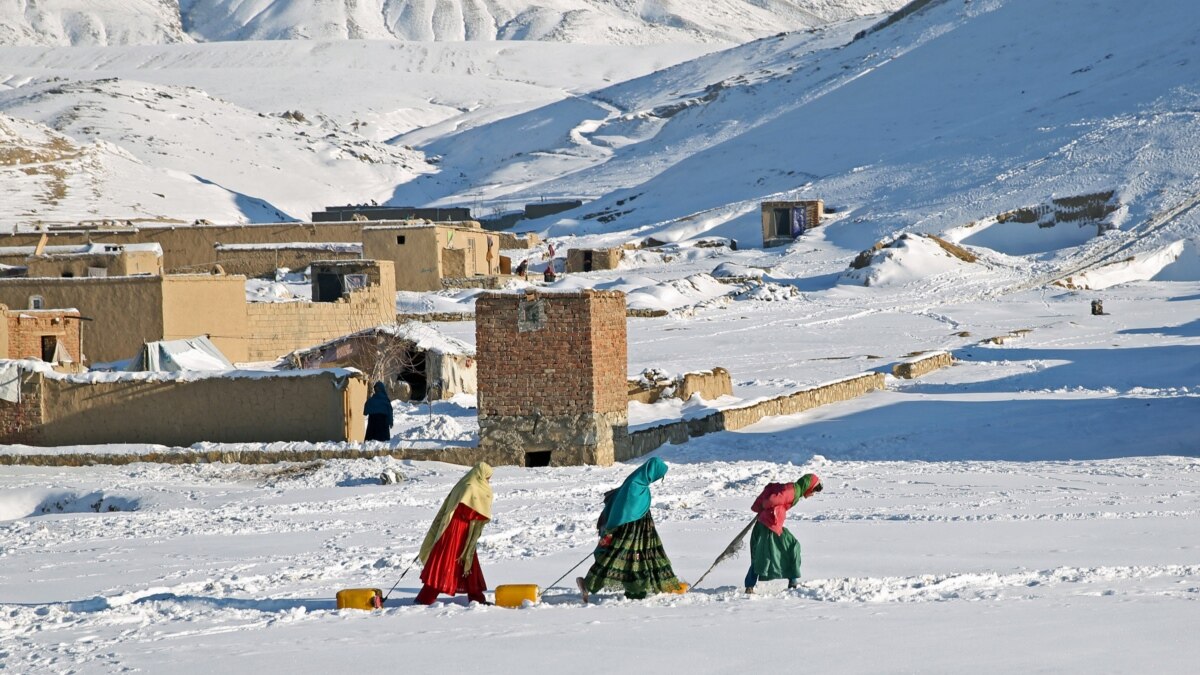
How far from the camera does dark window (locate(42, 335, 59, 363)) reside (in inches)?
996

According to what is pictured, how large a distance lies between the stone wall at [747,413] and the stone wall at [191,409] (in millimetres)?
3273

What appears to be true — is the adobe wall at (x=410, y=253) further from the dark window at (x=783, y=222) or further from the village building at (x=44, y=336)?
the dark window at (x=783, y=222)

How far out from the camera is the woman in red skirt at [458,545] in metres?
9.54

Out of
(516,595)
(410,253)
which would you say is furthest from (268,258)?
(516,595)

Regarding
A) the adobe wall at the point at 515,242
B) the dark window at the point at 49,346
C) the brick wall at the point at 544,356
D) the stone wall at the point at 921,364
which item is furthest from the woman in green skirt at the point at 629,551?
the adobe wall at the point at 515,242

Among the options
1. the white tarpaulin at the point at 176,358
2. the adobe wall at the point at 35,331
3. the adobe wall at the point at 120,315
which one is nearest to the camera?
the white tarpaulin at the point at 176,358

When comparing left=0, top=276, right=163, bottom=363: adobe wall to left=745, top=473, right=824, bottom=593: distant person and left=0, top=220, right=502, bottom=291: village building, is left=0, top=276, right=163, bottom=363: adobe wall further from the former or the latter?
left=745, top=473, right=824, bottom=593: distant person

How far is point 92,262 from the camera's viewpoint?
121ft

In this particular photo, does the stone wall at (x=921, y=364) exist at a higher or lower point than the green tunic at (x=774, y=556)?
higher

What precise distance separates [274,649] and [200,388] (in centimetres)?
1048

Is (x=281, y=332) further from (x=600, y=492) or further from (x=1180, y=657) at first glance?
(x=1180, y=657)

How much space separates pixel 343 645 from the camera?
329 inches

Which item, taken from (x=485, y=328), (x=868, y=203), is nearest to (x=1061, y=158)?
(x=868, y=203)

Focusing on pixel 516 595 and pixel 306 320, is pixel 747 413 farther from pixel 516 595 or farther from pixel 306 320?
pixel 306 320
